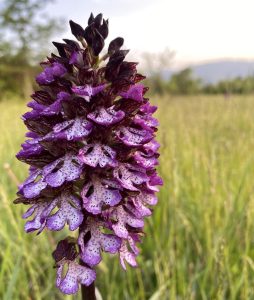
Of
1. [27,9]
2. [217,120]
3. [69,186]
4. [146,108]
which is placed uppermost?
[27,9]

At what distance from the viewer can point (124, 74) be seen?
43.4 inches

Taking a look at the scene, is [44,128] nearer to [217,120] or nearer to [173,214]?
[173,214]

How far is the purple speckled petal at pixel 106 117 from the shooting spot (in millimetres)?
1010

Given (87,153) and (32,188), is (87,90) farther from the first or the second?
(32,188)

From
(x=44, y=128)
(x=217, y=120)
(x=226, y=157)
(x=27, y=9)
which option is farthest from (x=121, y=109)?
(x=27, y=9)

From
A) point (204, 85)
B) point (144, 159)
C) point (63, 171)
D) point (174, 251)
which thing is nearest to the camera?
point (63, 171)

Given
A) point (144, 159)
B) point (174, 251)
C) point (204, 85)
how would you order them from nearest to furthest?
point (144, 159)
point (174, 251)
point (204, 85)

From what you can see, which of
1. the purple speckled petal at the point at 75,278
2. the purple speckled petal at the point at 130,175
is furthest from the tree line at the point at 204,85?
the purple speckled petal at the point at 75,278

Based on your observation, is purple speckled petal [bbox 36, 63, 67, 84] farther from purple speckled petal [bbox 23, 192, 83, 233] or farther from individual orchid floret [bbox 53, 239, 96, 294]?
individual orchid floret [bbox 53, 239, 96, 294]

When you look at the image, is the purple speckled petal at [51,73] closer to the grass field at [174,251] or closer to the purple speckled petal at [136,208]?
the purple speckled petal at [136,208]

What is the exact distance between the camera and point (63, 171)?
993mm

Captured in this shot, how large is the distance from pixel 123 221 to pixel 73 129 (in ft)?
0.92

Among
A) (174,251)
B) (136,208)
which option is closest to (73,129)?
(136,208)

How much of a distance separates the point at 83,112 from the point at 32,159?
186 millimetres
